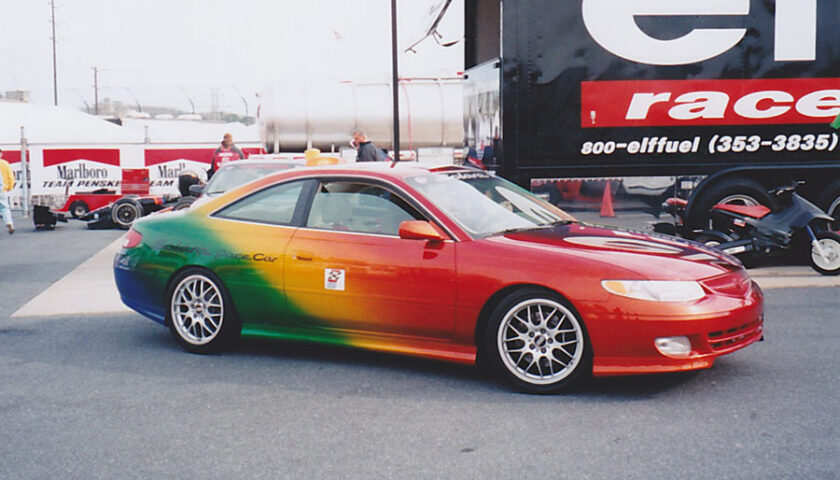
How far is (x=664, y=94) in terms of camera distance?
33.2 feet

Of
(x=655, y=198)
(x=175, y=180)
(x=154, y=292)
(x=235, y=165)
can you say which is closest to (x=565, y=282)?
(x=154, y=292)

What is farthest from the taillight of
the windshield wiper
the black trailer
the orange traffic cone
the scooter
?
the scooter

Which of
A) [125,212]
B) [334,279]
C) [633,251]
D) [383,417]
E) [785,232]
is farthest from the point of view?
[125,212]

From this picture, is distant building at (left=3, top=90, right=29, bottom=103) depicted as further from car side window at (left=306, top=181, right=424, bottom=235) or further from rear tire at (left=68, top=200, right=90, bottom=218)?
car side window at (left=306, top=181, right=424, bottom=235)

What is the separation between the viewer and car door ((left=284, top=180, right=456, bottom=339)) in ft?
18.2

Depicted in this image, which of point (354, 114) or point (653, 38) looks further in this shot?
point (354, 114)

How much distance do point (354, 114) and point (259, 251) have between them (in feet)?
55.5

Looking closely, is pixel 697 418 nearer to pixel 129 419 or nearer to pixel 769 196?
pixel 129 419

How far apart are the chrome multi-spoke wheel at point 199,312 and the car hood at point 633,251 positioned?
199 centimetres

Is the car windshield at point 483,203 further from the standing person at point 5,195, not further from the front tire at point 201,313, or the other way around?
the standing person at point 5,195

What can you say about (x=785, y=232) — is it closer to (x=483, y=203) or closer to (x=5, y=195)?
(x=483, y=203)

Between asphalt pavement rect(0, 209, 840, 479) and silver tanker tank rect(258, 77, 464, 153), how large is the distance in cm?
1561

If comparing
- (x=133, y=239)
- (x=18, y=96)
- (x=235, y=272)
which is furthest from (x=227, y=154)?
(x=18, y=96)

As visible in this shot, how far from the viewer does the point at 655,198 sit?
10.2 metres
